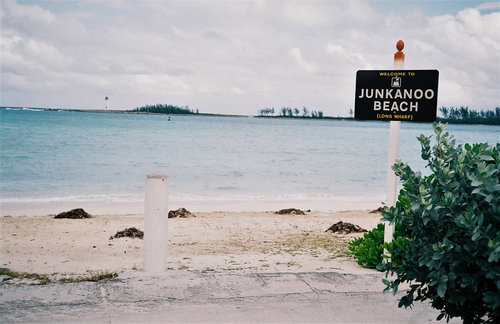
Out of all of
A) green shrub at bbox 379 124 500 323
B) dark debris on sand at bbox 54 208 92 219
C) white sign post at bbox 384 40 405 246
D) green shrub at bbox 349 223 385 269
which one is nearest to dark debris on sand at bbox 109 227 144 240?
dark debris on sand at bbox 54 208 92 219

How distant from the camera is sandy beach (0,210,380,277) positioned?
613 centimetres

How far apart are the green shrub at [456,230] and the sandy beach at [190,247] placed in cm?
266

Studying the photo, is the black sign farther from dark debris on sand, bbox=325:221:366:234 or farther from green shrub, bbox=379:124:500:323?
dark debris on sand, bbox=325:221:366:234

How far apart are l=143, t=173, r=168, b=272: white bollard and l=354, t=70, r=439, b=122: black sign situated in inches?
92.6

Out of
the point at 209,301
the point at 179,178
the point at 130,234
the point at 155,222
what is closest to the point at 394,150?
the point at 209,301

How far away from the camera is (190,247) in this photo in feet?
26.1

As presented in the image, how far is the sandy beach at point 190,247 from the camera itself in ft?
20.1

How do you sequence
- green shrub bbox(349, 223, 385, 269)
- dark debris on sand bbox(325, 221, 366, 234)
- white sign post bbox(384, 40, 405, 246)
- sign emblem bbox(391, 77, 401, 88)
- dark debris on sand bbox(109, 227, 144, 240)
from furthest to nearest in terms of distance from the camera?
dark debris on sand bbox(325, 221, 366, 234) < dark debris on sand bbox(109, 227, 144, 240) < green shrub bbox(349, 223, 385, 269) < white sign post bbox(384, 40, 405, 246) < sign emblem bbox(391, 77, 401, 88)

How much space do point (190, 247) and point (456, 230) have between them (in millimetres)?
5622

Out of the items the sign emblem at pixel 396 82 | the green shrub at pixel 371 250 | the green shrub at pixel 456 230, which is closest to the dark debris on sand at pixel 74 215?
the green shrub at pixel 371 250

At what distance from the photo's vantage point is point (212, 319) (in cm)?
395

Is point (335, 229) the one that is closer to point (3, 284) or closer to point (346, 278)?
point (346, 278)

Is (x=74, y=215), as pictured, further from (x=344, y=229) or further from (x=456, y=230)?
(x=456, y=230)

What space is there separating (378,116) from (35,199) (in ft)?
52.4
